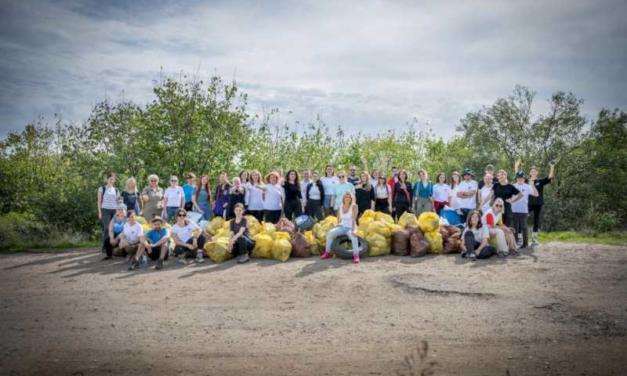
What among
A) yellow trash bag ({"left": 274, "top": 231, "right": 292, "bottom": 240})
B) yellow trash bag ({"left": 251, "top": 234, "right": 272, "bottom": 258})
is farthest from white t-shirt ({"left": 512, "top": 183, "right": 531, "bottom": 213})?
yellow trash bag ({"left": 251, "top": 234, "right": 272, "bottom": 258})

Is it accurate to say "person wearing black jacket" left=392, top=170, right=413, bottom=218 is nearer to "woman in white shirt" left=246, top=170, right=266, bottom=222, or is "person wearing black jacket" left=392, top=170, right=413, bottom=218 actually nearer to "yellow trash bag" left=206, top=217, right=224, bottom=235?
"woman in white shirt" left=246, top=170, right=266, bottom=222

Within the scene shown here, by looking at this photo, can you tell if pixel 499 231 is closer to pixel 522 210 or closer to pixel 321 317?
pixel 522 210

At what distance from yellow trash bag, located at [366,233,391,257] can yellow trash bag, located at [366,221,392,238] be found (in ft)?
0.28

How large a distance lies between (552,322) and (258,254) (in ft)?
20.8

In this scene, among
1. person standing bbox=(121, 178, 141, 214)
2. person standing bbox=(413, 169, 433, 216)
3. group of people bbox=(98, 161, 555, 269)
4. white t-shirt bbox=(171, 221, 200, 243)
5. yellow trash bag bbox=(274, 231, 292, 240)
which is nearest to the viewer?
group of people bbox=(98, 161, 555, 269)

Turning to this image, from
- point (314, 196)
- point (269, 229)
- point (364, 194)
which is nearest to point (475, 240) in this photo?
point (364, 194)

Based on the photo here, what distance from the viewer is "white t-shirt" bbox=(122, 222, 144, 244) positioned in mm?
10711

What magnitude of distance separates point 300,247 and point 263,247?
0.85 m

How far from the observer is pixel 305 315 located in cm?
706

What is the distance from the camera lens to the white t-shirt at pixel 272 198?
12.4 metres

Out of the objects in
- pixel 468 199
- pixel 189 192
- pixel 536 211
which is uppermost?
pixel 189 192

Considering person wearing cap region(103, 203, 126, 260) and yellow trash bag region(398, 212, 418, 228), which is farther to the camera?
yellow trash bag region(398, 212, 418, 228)

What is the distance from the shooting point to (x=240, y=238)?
10836mm

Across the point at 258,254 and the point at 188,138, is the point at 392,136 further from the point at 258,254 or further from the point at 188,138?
the point at 258,254
